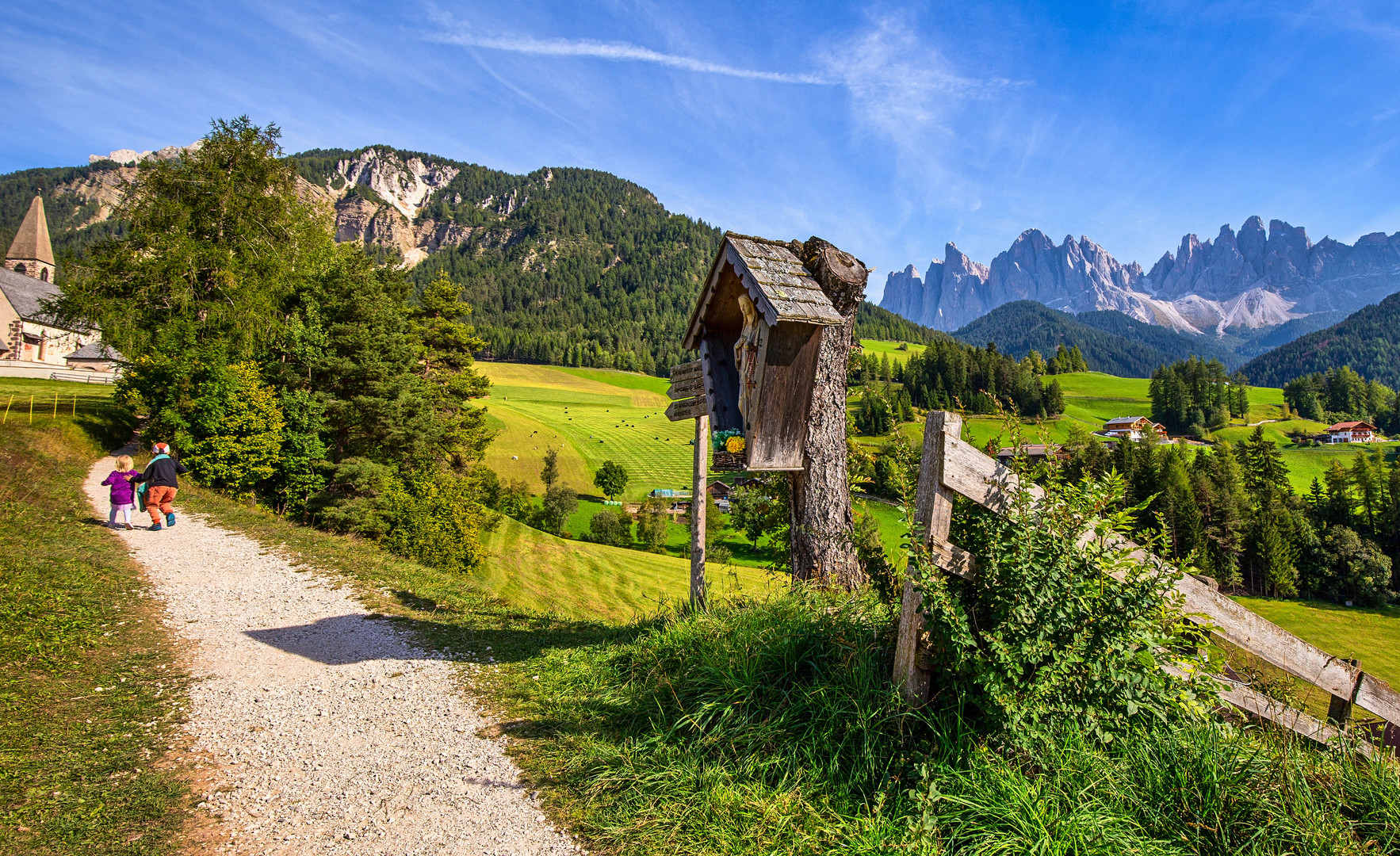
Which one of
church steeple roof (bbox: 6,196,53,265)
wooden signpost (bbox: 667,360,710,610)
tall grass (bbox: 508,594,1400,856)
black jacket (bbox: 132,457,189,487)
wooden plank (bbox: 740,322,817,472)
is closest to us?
tall grass (bbox: 508,594,1400,856)

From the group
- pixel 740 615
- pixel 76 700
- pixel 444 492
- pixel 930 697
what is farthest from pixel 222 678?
pixel 444 492

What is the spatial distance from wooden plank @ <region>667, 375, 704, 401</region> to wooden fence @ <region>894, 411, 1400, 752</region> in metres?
A: 3.95

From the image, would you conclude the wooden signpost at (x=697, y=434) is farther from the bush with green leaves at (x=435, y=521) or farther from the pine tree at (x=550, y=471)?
the pine tree at (x=550, y=471)

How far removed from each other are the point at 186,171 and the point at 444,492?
1599cm

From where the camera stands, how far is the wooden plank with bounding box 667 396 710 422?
24.6ft

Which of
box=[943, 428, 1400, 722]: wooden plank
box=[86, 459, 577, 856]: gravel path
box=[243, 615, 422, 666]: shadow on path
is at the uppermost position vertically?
box=[943, 428, 1400, 722]: wooden plank

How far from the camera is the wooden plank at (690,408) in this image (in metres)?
7.50

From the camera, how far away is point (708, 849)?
12.5ft

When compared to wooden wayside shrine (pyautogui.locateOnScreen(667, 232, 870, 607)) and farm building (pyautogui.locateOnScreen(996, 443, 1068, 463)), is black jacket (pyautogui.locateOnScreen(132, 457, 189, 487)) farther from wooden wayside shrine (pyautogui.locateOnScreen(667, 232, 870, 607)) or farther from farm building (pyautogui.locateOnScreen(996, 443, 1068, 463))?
farm building (pyautogui.locateOnScreen(996, 443, 1068, 463))

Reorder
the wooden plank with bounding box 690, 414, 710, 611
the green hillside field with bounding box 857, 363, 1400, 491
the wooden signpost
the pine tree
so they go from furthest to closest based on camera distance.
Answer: the green hillside field with bounding box 857, 363, 1400, 491 → the pine tree → the wooden plank with bounding box 690, 414, 710, 611 → the wooden signpost

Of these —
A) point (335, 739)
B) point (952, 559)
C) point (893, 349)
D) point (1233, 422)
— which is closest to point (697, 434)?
point (952, 559)

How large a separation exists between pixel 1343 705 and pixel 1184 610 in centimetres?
147

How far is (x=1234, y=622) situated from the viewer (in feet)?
13.9

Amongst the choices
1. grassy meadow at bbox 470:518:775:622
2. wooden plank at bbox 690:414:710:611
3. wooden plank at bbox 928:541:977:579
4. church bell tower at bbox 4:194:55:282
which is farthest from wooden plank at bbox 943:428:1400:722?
church bell tower at bbox 4:194:55:282
